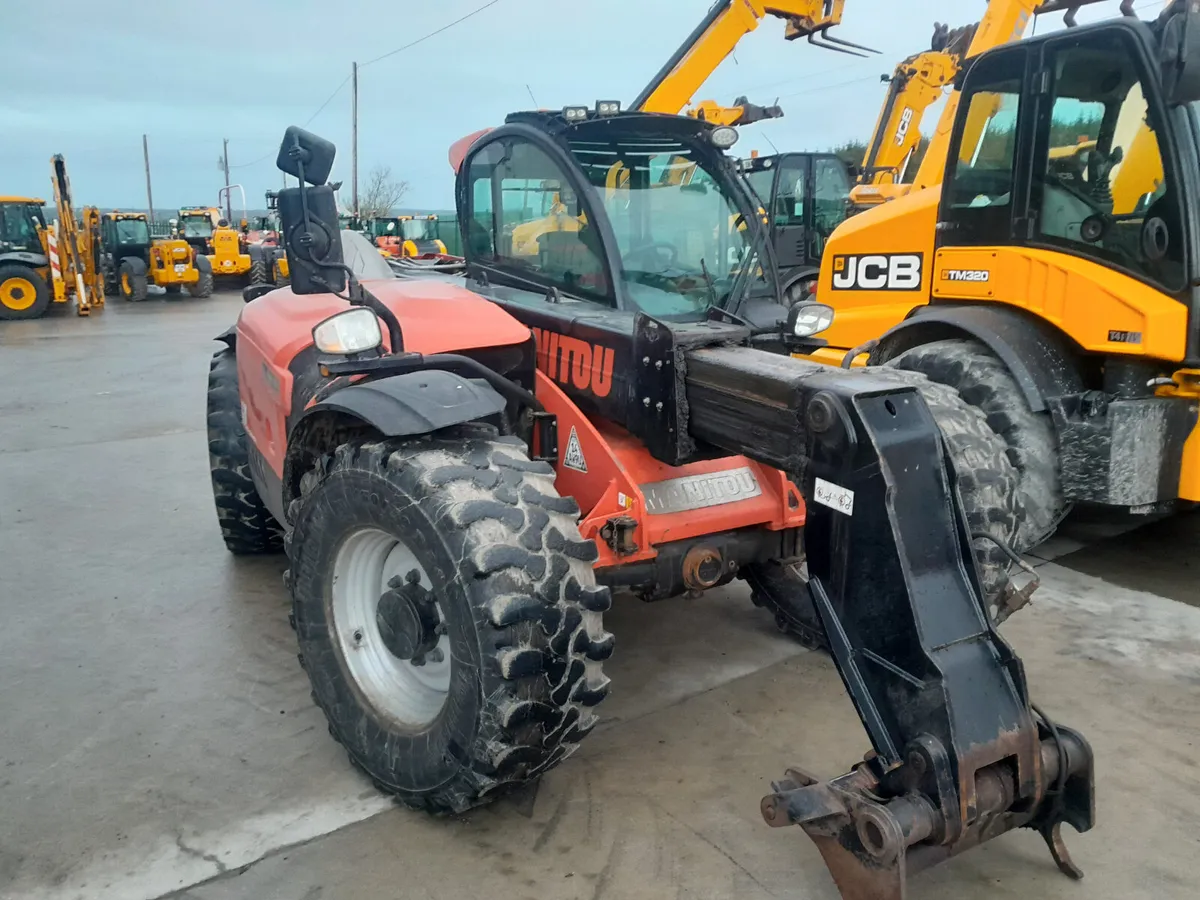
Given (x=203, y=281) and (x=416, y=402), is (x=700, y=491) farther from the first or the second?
(x=203, y=281)

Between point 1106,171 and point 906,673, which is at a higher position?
point 1106,171

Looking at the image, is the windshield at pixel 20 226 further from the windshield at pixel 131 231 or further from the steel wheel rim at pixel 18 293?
the windshield at pixel 131 231

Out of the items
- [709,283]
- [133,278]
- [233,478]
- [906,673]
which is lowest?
[233,478]

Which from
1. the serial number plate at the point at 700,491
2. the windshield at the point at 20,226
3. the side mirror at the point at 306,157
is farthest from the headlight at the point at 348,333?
the windshield at the point at 20,226

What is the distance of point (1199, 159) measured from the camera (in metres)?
4.06

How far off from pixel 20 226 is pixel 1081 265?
21.5 metres

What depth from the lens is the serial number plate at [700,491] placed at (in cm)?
318

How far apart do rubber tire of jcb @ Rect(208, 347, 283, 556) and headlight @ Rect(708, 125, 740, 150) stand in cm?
287

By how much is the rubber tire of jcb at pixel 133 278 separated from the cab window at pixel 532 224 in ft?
74.4

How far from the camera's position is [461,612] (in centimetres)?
253

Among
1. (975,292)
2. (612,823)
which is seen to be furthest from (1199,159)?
(612,823)

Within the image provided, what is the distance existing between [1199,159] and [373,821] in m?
4.23

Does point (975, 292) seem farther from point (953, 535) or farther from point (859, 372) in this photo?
point (953, 535)

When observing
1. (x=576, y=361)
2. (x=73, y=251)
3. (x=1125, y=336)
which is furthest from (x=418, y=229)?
(x=576, y=361)
